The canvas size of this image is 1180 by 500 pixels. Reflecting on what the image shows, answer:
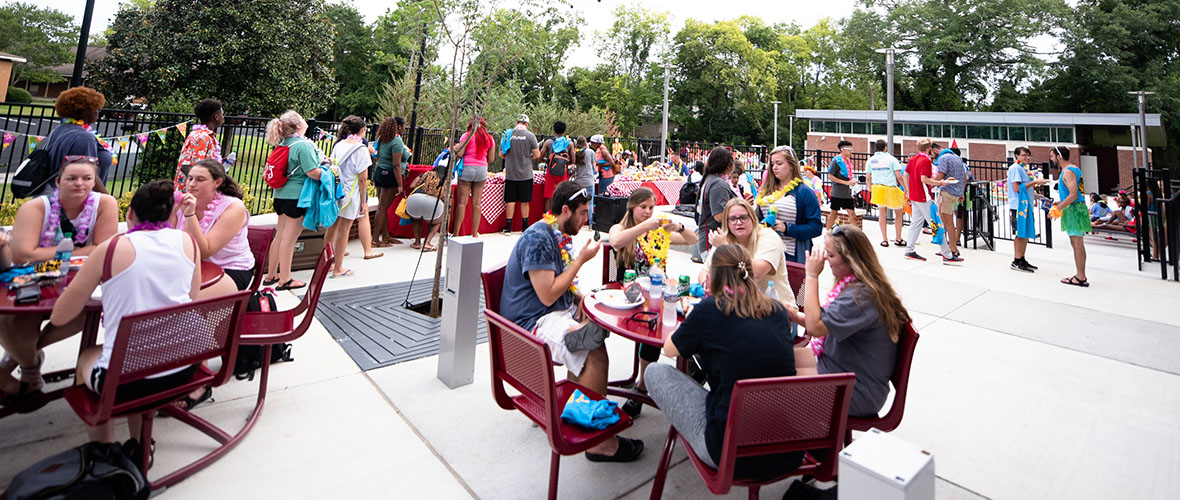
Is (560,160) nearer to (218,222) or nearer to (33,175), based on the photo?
(218,222)

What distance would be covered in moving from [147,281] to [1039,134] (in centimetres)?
4294

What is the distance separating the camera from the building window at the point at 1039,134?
32500 mm

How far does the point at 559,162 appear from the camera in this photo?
28.7ft

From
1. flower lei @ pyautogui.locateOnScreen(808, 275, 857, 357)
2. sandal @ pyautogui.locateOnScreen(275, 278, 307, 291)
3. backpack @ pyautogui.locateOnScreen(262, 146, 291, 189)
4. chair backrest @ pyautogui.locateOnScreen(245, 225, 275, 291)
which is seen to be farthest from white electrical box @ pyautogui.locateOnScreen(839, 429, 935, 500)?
backpack @ pyautogui.locateOnScreen(262, 146, 291, 189)

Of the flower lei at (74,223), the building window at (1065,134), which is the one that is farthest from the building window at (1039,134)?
the flower lei at (74,223)

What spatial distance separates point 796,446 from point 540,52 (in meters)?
4.58

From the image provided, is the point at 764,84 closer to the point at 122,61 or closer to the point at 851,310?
the point at 122,61

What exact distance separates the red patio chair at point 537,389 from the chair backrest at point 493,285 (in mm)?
553

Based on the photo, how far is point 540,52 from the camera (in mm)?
5426

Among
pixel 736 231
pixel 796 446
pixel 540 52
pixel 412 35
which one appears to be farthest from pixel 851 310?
pixel 412 35

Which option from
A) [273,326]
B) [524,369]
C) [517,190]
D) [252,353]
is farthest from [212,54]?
[524,369]

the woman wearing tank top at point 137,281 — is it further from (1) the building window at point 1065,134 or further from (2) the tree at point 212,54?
(1) the building window at point 1065,134

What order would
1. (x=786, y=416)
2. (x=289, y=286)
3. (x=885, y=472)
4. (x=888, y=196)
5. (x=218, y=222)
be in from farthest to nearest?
(x=888, y=196) < (x=289, y=286) < (x=218, y=222) < (x=786, y=416) < (x=885, y=472)

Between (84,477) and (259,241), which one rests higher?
(259,241)
